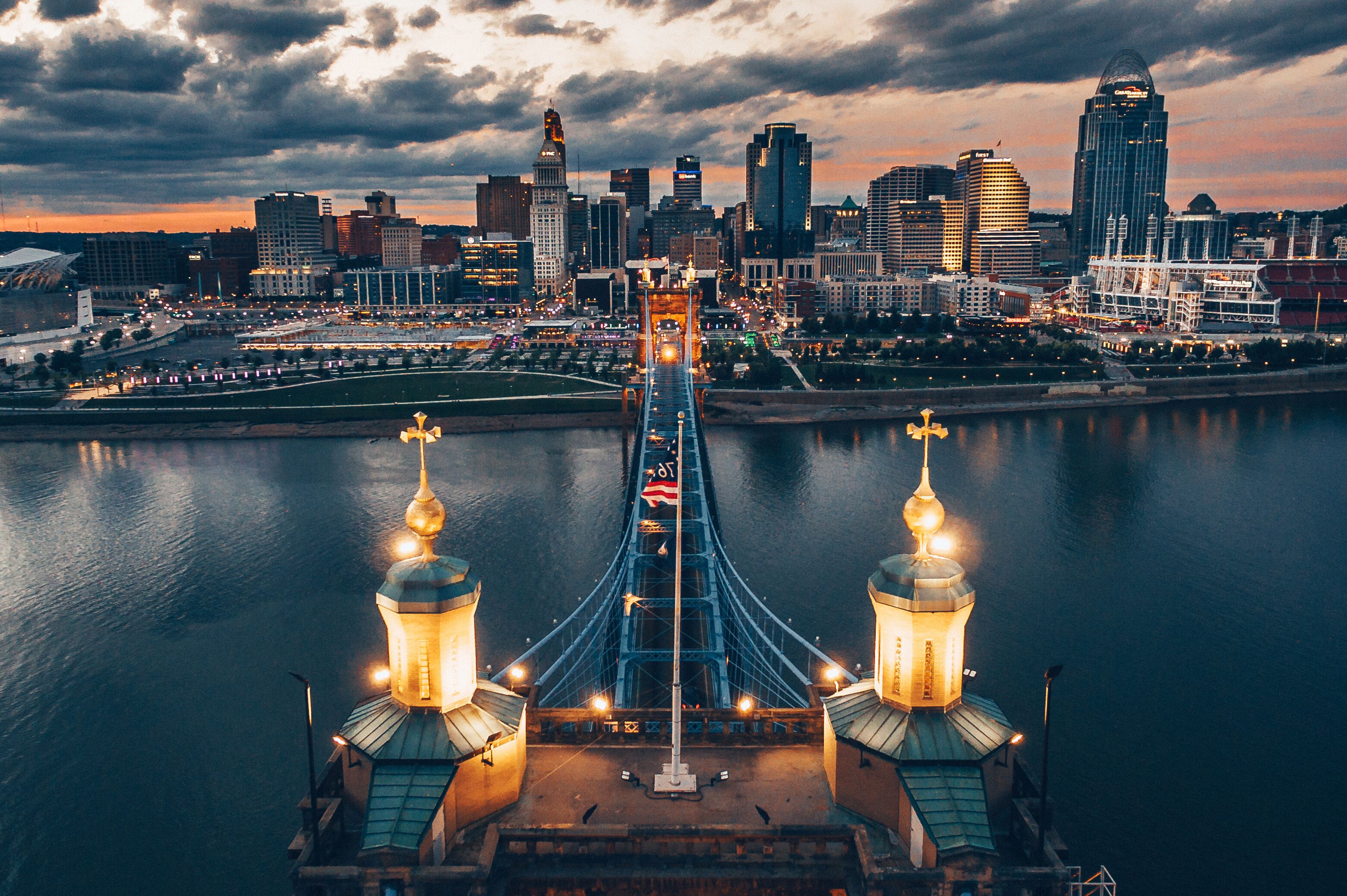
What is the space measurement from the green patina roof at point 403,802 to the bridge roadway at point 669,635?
320 centimetres

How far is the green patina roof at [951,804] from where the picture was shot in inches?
276

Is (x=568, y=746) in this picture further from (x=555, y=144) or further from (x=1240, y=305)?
(x=555, y=144)

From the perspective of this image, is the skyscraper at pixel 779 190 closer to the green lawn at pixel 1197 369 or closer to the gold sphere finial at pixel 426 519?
the green lawn at pixel 1197 369

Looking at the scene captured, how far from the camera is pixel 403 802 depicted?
24.0 feet

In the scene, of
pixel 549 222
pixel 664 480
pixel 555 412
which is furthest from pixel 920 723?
pixel 549 222

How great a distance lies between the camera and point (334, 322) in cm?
10831

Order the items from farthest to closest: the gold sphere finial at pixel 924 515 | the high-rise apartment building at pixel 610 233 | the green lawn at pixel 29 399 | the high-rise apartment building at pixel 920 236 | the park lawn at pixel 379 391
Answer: the high-rise apartment building at pixel 610 233
the high-rise apartment building at pixel 920 236
the park lawn at pixel 379 391
the green lawn at pixel 29 399
the gold sphere finial at pixel 924 515

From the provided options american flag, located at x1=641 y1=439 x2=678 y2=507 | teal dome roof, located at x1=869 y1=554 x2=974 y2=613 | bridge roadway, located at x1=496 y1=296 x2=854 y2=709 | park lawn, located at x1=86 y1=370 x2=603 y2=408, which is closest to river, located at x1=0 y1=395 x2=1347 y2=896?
bridge roadway, located at x1=496 y1=296 x2=854 y2=709

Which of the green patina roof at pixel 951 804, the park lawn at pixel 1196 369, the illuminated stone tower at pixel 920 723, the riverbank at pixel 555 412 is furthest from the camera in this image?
the park lawn at pixel 1196 369

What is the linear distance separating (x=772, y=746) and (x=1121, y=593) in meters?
21.6

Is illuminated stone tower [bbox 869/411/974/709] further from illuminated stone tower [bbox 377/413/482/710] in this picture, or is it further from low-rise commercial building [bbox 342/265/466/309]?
low-rise commercial building [bbox 342/265/466/309]

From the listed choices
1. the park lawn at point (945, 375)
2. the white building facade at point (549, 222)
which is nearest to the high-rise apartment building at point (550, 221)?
the white building facade at point (549, 222)

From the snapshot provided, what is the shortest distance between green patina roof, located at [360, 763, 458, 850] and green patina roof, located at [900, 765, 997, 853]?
137 inches

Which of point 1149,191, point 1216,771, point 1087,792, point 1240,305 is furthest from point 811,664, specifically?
point 1149,191
